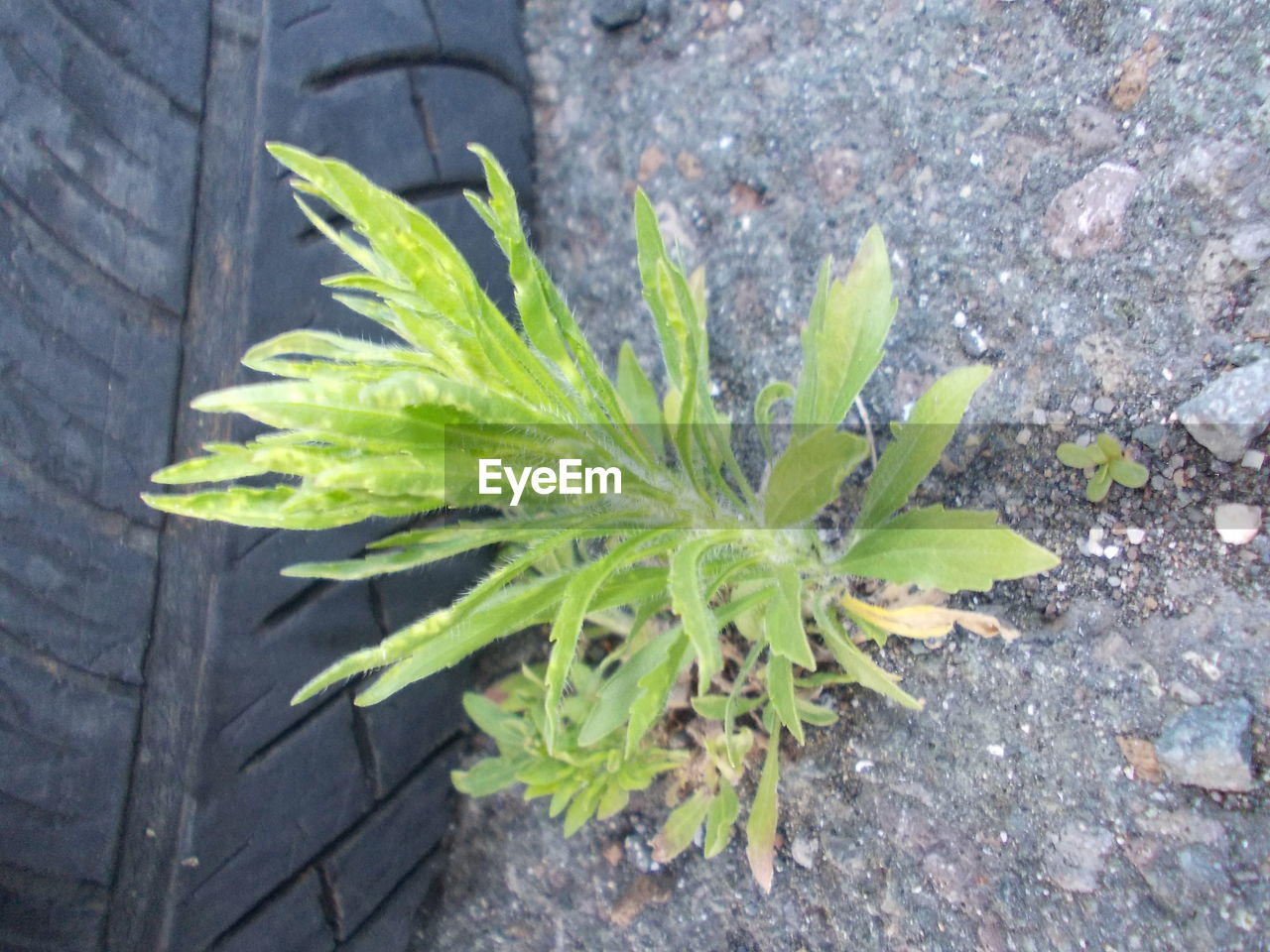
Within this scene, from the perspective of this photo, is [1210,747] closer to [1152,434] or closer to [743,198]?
[1152,434]

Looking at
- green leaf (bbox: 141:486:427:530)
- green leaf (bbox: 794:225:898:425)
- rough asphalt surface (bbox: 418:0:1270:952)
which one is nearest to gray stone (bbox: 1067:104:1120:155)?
rough asphalt surface (bbox: 418:0:1270:952)

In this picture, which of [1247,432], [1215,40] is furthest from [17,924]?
[1215,40]

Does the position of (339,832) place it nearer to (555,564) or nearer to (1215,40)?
(555,564)

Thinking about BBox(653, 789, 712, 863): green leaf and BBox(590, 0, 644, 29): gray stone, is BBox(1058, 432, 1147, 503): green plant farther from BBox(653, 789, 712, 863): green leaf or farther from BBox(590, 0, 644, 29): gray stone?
BBox(590, 0, 644, 29): gray stone

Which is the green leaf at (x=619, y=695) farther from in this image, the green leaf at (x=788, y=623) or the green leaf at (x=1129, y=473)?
the green leaf at (x=1129, y=473)

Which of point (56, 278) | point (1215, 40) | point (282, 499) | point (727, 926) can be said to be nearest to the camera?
point (282, 499)

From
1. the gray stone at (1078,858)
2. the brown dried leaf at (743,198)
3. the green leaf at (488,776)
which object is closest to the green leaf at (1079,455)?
the gray stone at (1078,858)
